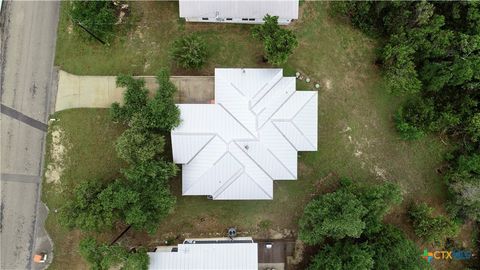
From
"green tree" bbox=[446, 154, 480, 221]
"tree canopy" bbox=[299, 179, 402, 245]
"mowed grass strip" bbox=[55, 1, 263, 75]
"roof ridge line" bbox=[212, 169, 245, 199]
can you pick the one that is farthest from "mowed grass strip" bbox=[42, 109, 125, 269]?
"green tree" bbox=[446, 154, 480, 221]

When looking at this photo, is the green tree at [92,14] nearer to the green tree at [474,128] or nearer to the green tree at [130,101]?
the green tree at [130,101]

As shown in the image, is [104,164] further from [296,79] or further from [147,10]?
[296,79]

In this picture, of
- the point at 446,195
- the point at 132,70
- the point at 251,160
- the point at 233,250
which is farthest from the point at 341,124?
the point at 132,70

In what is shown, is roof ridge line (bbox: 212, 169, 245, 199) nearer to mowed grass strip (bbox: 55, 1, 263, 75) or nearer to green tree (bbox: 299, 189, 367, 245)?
green tree (bbox: 299, 189, 367, 245)

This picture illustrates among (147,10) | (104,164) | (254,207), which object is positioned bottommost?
(254,207)

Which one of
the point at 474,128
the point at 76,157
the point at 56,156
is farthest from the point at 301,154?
the point at 56,156

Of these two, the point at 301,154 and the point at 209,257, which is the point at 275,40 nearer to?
the point at 301,154
